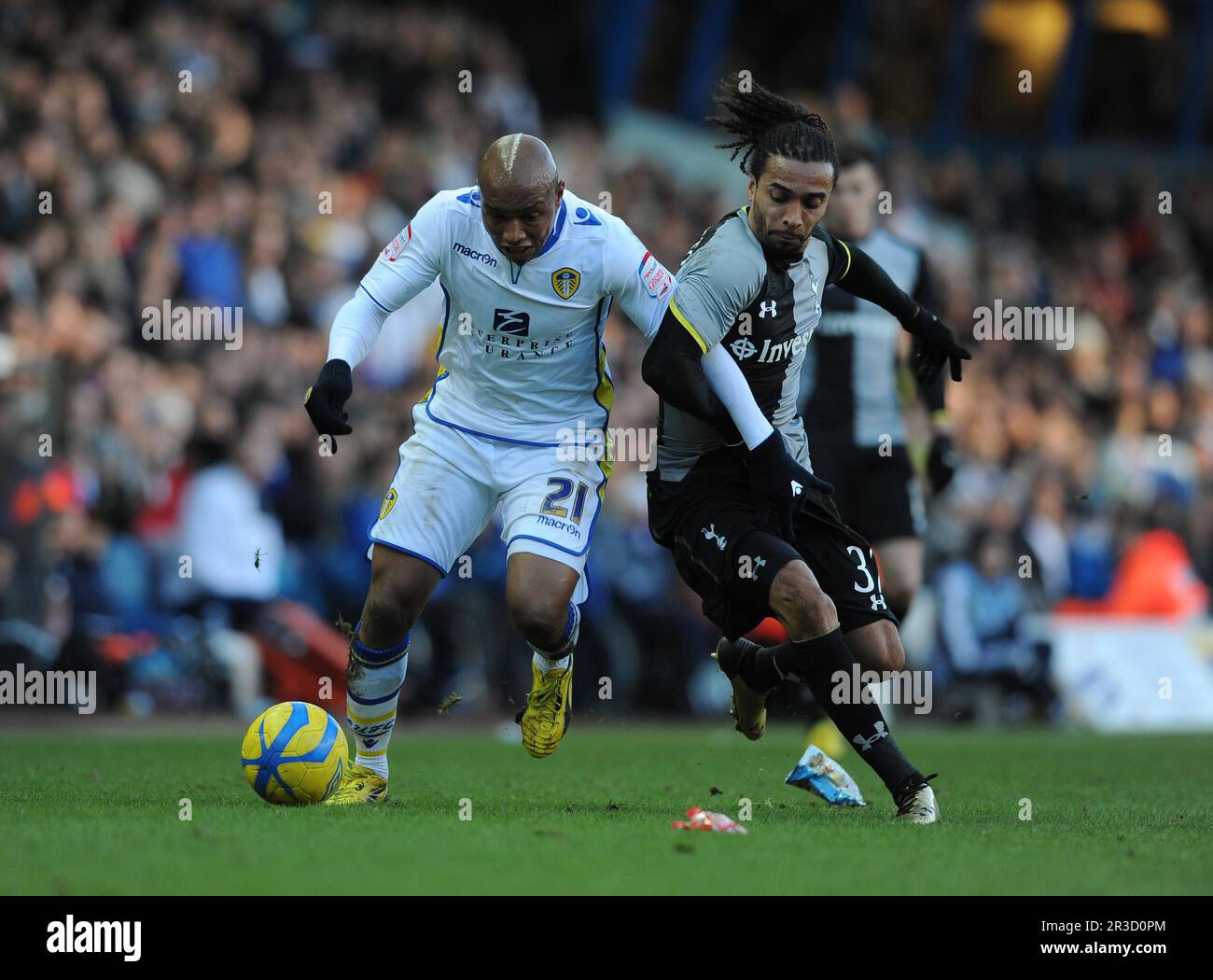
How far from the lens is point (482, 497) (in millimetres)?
7863

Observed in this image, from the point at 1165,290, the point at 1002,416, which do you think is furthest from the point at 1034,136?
the point at 1002,416

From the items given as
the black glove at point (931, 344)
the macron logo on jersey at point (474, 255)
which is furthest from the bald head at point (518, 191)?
the black glove at point (931, 344)

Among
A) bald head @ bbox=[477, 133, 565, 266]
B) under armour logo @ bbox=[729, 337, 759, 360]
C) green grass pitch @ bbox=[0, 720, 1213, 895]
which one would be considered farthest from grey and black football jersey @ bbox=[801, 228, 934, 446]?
bald head @ bbox=[477, 133, 565, 266]

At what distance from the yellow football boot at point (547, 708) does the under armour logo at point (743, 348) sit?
1490 millimetres

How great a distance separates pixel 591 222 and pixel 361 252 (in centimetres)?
943

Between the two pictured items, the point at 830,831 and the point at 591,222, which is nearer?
the point at 830,831

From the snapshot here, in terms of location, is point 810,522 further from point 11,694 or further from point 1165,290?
point 1165,290

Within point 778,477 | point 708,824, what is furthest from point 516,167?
point 708,824

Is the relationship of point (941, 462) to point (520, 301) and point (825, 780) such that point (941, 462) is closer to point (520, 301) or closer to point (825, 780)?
point (825, 780)

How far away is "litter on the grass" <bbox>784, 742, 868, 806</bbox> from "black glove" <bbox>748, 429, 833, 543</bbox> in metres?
1.38

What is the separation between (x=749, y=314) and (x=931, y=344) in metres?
1.08

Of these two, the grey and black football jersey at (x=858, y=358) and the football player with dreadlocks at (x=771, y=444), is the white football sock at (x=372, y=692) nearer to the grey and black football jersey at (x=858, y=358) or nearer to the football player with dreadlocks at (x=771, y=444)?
the football player with dreadlocks at (x=771, y=444)

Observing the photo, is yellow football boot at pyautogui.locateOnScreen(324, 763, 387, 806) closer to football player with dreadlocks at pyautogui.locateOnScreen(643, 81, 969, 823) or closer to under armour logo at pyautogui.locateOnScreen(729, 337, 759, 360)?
football player with dreadlocks at pyautogui.locateOnScreen(643, 81, 969, 823)

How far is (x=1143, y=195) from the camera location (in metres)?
27.1
